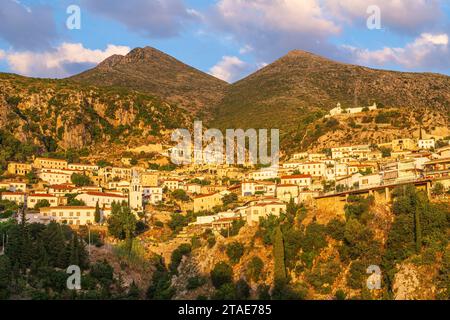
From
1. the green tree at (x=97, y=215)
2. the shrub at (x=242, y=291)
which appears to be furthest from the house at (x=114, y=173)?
the shrub at (x=242, y=291)

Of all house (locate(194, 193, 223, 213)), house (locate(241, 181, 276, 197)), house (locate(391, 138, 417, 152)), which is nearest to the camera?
house (locate(194, 193, 223, 213))

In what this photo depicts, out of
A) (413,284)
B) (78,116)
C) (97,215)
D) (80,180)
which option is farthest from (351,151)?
(413,284)

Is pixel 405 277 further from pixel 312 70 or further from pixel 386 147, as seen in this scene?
pixel 312 70

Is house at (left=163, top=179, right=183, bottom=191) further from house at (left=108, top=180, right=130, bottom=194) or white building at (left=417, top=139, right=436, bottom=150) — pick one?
white building at (left=417, top=139, right=436, bottom=150)

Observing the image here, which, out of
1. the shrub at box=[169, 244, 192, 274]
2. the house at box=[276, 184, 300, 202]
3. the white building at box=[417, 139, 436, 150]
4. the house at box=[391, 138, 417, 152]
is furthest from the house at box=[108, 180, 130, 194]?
the white building at box=[417, 139, 436, 150]

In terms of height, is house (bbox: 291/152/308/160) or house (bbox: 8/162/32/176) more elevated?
house (bbox: 291/152/308/160)

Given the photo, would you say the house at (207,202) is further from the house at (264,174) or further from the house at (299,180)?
the house at (264,174)
